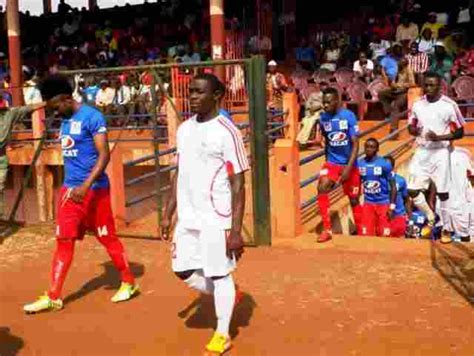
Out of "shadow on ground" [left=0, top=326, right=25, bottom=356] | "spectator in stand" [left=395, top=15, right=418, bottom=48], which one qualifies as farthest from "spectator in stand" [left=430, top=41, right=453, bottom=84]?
"shadow on ground" [left=0, top=326, right=25, bottom=356]

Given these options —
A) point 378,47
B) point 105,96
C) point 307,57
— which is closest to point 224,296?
point 105,96

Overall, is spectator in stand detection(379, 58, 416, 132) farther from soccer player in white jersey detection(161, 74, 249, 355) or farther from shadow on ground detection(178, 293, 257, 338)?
soccer player in white jersey detection(161, 74, 249, 355)

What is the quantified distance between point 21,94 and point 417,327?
1380 cm

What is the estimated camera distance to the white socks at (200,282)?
4.71m

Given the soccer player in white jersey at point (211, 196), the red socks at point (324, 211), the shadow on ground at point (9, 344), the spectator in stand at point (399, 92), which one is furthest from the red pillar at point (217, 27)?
the soccer player in white jersey at point (211, 196)

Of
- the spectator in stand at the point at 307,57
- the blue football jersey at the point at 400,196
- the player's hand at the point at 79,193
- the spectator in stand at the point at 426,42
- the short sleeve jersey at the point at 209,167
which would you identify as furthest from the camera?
the spectator in stand at the point at 307,57

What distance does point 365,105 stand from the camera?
48.5ft

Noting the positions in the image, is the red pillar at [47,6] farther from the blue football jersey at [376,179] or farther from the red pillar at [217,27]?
the blue football jersey at [376,179]

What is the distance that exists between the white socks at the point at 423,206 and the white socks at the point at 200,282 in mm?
4262

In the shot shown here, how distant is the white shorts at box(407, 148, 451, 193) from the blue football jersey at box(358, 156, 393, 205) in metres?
0.68

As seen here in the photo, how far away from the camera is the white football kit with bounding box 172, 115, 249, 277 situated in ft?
14.8

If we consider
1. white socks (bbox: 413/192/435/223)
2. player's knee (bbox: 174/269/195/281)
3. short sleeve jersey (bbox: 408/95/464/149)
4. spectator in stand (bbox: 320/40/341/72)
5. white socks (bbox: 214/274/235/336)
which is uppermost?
spectator in stand (bbox: 320/40/341/72)

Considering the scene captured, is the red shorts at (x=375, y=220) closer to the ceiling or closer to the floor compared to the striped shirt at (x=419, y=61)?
closer to the floor

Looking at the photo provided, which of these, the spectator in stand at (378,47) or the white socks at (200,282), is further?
the spectator in stand at (378,47)
